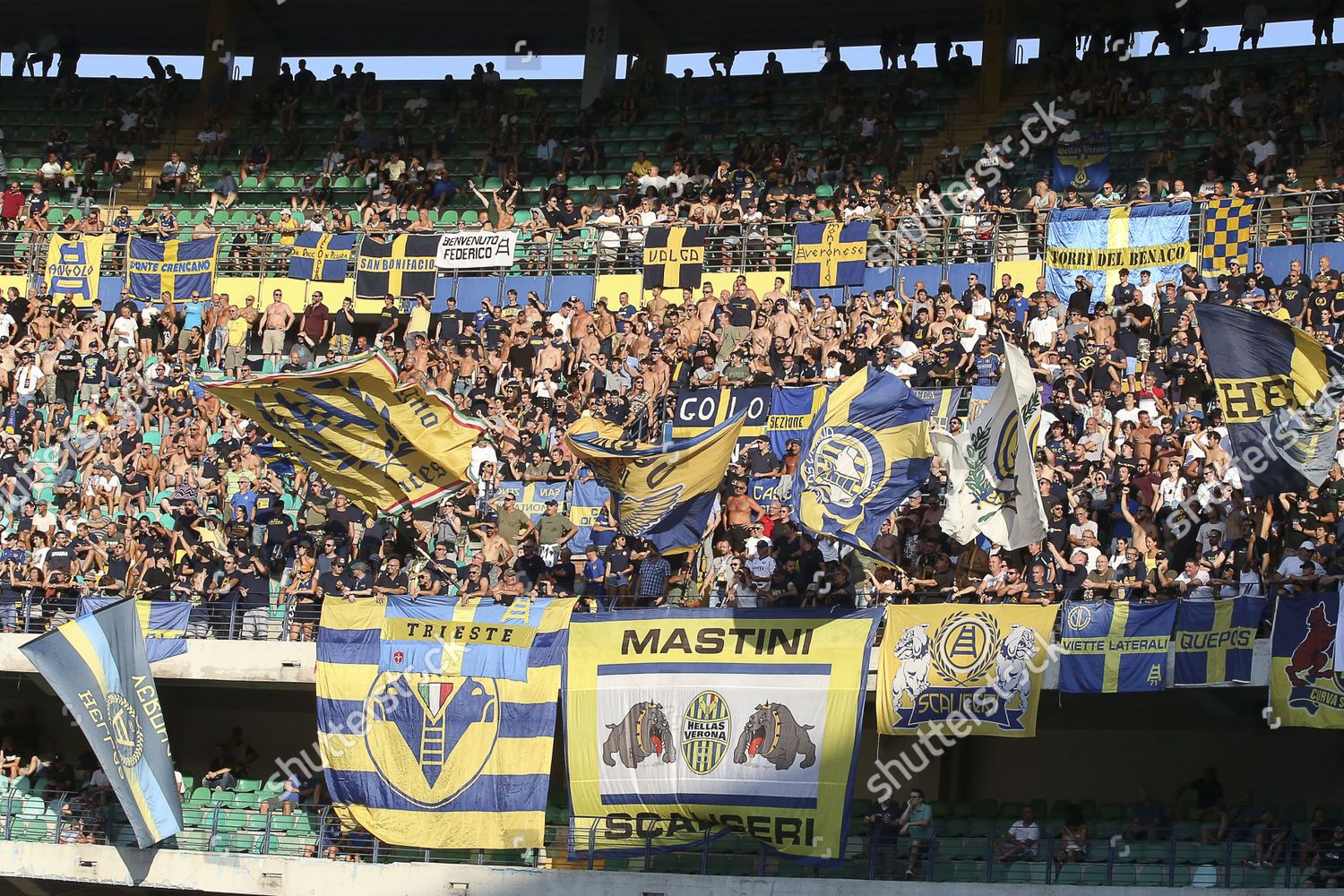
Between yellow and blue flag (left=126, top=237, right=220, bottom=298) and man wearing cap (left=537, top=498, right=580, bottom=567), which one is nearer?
man wearing cap (left=537, top=498, right=580, bottom=567)

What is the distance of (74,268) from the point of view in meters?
32.2

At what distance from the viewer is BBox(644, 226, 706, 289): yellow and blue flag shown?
2966 centimetres

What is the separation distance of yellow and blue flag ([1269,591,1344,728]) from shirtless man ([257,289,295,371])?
16.2 meters

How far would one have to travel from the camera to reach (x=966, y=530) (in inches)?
813

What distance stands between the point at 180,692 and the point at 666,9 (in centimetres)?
1621

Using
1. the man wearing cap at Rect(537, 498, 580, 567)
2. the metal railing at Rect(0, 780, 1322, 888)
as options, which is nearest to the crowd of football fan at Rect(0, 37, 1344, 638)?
the man wearing cap at Rect(537, 498, 580, 567)

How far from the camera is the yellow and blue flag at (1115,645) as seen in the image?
64.6 feet

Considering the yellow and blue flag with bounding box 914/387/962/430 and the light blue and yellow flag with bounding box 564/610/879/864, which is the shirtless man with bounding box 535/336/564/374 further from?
the light blue and yellow flag with bounding box 564/610/879/864

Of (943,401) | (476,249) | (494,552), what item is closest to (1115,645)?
(943,401)

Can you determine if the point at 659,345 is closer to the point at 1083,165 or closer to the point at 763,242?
the point at 763,242

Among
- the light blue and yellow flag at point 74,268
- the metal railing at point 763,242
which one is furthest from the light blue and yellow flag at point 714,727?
the light blue and yellow flag at point 74,268

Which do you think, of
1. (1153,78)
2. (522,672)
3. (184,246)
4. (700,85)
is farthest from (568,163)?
(522,672)

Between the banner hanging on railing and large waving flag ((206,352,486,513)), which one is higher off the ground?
the banner hanging on railing

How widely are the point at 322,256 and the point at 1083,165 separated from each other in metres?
11.7
